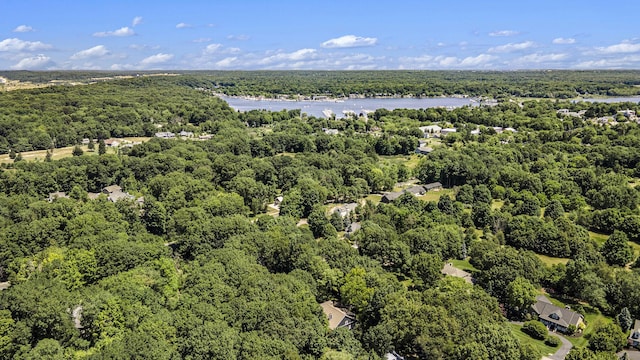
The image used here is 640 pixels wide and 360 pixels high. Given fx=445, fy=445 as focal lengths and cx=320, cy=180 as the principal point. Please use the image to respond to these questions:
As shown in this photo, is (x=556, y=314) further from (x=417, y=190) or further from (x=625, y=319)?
(x=417, y=190)

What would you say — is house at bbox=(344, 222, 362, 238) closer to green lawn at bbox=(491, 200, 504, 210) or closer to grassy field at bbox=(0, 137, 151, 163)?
green lawn at bbox=(491, 200, 504, 210)

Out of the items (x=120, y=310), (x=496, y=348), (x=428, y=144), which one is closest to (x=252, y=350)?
(x=120, y=310)

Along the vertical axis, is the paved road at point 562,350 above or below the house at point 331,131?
below

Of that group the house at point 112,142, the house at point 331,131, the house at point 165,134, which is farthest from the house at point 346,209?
the house at point 165,134

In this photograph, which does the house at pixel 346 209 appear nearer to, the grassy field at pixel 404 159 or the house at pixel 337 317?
the house at pixel 337 317

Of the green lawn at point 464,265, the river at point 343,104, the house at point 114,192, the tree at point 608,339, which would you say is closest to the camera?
the tree at point 608,339

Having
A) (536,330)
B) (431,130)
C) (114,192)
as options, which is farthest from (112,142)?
(536,330)
